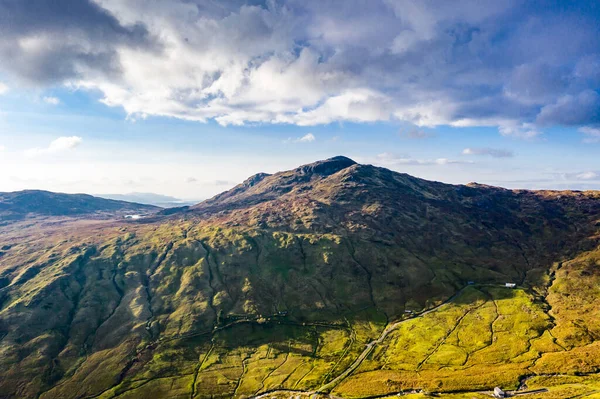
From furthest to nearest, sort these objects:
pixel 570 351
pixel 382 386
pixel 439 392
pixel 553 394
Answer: pixel 570 351, pixel 382 386, pixel 439 392, pixel 553 394

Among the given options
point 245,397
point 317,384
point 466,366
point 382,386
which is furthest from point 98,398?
point 466,366

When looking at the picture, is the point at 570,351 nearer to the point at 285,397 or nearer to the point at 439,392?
the point at 439,392

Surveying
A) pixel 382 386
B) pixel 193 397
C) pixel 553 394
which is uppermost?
pixel 553 394

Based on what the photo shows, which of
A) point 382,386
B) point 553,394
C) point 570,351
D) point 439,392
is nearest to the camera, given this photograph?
point 553,394

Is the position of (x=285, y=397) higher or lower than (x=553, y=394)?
lower

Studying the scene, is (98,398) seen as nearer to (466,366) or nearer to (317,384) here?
(317,384)

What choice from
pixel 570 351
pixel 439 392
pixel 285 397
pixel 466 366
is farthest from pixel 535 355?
pixel 285 397

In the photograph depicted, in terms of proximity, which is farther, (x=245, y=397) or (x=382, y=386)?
(x=245, y=397)

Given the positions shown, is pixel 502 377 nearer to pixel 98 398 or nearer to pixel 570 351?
pixel 570 351

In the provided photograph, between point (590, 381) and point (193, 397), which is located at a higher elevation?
point (590, 381)
